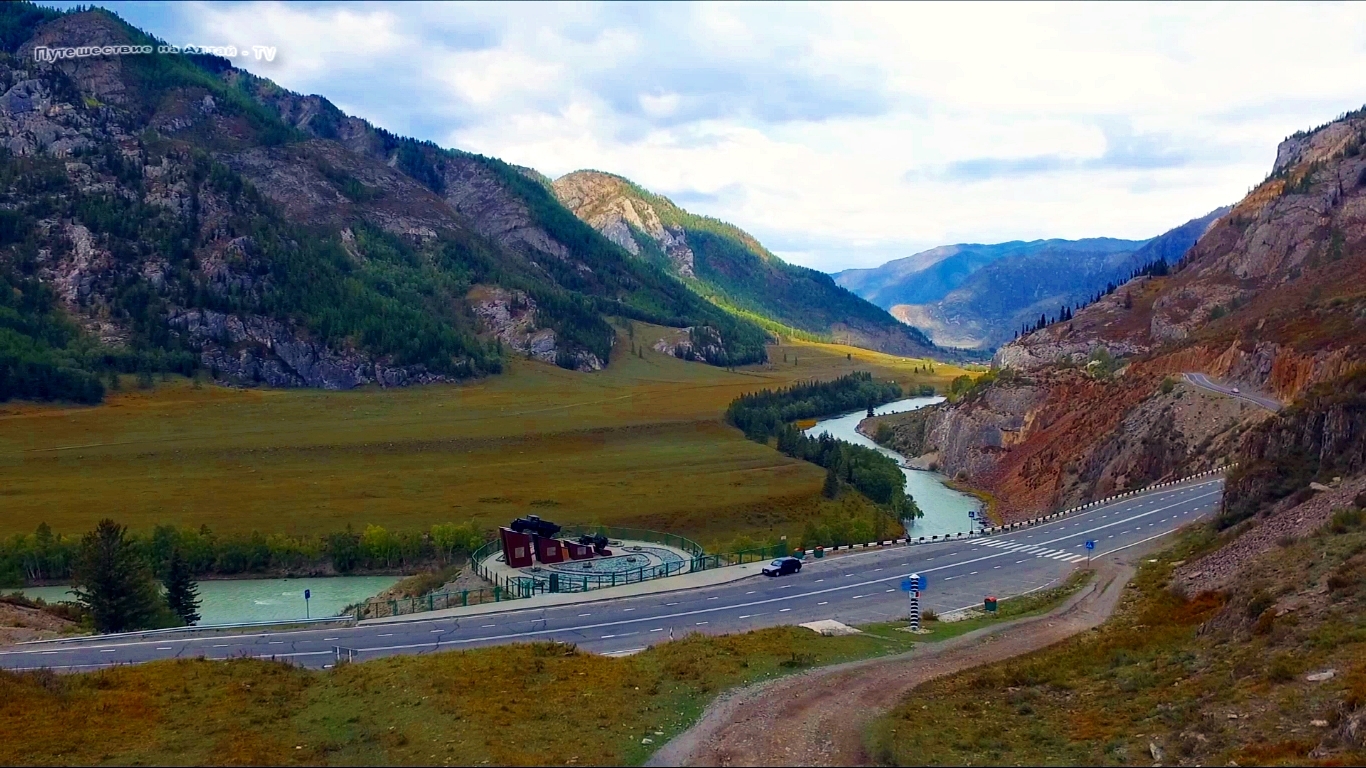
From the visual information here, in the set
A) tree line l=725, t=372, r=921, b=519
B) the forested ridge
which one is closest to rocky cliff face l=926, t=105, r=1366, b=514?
tree line l=725, t=372, r=921, b=519

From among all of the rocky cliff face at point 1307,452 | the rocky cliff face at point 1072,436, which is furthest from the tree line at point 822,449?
the rocky cliff face at point 1307,452

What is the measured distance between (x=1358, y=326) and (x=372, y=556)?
3318 inches

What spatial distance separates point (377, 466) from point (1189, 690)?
104 meters

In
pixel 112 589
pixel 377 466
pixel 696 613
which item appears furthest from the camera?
pixel 377 466

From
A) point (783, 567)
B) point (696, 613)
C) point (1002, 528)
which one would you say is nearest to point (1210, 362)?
point (1002, 528)

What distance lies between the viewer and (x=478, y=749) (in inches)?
773

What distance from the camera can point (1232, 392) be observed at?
85250 millimetres

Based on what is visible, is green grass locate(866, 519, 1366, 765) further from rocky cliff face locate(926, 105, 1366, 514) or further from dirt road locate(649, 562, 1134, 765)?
rocky cliff face locate(926, 105, 1366, 514)

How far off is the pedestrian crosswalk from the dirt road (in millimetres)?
17844

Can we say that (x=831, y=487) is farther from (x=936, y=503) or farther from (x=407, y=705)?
(x=407, y=705)

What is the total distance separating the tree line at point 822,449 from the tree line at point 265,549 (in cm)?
4125

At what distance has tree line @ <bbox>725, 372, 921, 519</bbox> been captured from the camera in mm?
99625

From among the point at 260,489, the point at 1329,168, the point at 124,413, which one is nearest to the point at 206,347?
the point at 124,413

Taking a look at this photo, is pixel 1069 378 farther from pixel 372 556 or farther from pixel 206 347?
pixel 206 347
